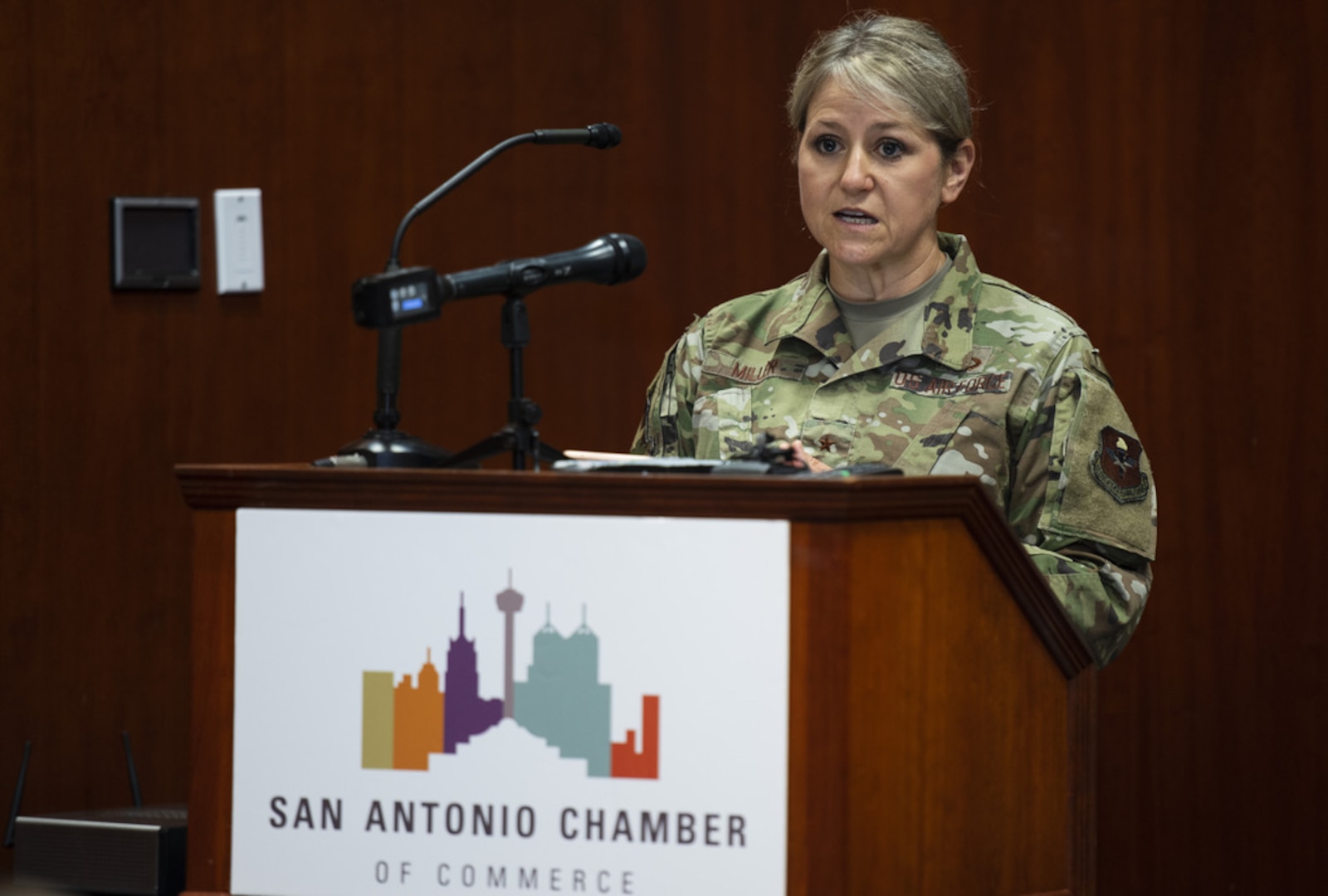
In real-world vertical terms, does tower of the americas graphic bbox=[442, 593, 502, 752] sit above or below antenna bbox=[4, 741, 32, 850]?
above

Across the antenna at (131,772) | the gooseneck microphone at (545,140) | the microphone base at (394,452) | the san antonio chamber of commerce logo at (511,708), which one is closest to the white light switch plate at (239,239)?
the antenna at (131,772)

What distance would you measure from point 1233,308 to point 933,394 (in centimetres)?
114

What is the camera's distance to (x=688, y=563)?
1267mm

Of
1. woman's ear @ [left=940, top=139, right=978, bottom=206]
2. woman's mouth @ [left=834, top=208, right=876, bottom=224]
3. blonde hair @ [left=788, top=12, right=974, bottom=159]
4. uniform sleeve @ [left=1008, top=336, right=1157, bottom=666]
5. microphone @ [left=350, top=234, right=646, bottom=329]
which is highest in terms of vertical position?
blonde hair @ [left=788, top=12, right=974, bottom=159]

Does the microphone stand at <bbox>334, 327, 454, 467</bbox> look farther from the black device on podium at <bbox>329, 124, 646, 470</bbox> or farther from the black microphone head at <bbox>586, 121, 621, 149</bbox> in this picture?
the black microphone head at <bbox>586, 121, 621, 149</bbox>

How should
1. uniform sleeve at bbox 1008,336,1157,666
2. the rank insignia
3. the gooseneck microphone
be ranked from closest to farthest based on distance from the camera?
the gooseneck microphone < uniform sleeve at bbox 1008,336,1157,666 < the rank insignia

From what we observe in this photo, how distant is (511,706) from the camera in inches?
50.5

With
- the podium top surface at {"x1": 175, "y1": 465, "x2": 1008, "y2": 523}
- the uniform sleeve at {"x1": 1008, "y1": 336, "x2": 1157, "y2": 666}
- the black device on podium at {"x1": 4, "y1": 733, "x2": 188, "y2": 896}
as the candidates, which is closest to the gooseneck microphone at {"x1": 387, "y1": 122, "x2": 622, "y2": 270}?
the podium top surface at {"x1": 175, "y1": 465, "x2": 1008, "y2": 523}

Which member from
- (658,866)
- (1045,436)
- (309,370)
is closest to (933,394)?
(1045,436)

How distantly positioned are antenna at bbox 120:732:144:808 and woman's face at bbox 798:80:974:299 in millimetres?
1596

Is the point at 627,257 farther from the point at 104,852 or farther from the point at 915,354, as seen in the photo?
the point at 104,852

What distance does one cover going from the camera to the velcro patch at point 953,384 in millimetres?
1954

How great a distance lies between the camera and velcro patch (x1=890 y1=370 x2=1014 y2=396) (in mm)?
1954

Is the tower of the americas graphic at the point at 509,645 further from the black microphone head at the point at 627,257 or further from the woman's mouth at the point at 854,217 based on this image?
the woman's mouth at the point at 854,217
